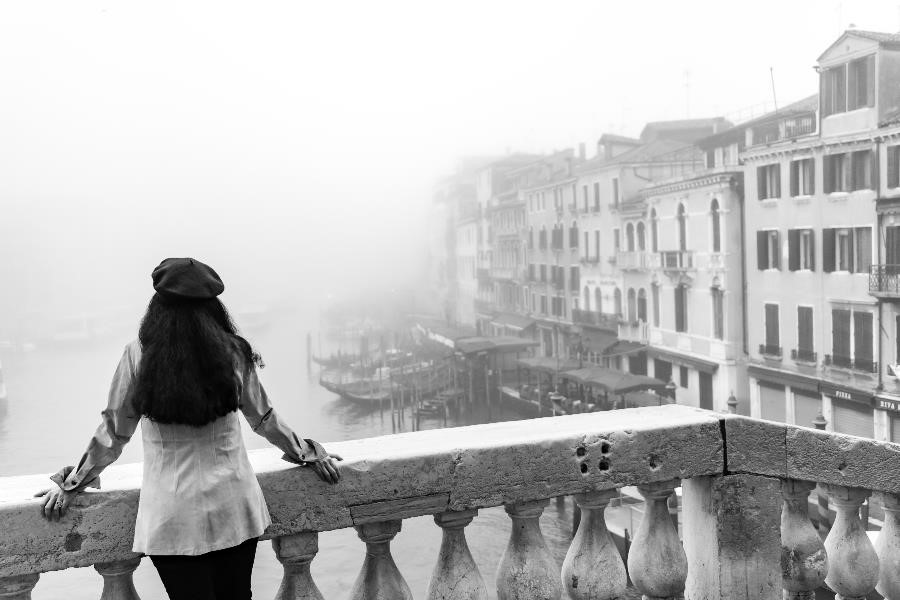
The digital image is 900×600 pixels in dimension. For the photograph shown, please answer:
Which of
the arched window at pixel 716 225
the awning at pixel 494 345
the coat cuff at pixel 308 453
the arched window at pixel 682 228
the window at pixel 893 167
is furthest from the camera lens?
the awning at pixel 494 345

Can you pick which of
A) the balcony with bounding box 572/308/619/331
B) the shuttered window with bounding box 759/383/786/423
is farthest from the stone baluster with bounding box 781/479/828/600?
the balcony with bounding box 572/308/619/331

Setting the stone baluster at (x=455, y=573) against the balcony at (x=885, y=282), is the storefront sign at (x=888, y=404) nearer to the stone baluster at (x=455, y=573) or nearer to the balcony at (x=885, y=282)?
the balcony at (x=885, y=282)

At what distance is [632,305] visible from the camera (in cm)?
3719

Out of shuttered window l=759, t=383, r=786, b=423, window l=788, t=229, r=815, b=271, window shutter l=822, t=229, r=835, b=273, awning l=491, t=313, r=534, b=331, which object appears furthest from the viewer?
awning l=491, t=313, r=534, b=331

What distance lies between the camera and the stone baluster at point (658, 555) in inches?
113

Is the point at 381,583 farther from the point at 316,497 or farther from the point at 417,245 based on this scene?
the point at 417,245

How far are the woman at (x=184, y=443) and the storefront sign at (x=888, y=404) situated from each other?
22676 mm

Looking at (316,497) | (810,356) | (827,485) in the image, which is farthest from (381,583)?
(810,356)

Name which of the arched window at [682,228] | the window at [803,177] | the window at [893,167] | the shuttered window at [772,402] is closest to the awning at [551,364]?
the arched window at [682,228]

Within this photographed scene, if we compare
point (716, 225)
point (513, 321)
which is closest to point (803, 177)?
point (716, 225)

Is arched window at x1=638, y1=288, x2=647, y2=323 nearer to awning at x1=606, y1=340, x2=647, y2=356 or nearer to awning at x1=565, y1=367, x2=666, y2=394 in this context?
awning at x1=606, y1=340, x2=647, y2=356

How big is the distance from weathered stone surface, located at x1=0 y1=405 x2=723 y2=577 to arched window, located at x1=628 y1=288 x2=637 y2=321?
113 feet

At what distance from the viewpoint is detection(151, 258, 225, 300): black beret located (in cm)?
233

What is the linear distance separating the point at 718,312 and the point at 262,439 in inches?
1184
